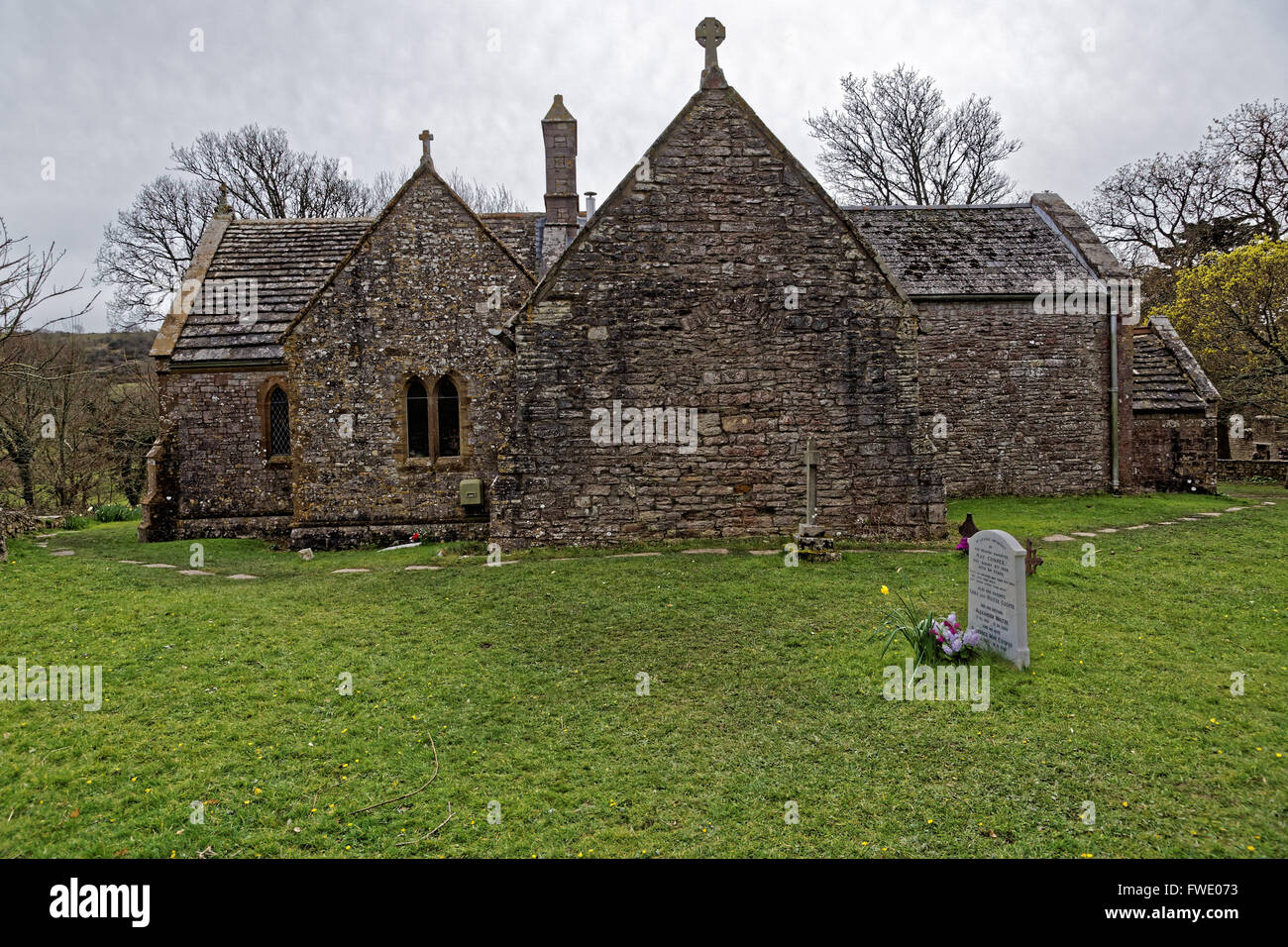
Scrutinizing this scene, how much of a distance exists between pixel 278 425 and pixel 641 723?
14993 millimetres

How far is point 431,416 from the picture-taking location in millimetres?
15102

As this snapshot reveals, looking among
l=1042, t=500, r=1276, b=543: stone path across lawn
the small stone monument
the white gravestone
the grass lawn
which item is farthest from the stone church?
the white gravestone

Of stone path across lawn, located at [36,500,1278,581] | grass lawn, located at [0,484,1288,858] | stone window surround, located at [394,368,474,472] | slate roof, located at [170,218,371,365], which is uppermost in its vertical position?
slate roof, located at [170,218,371,365]

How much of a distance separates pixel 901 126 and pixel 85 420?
1440 inches

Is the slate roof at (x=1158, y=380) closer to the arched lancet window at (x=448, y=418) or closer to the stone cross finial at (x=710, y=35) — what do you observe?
the stone cross finial at (x=710, y=35)

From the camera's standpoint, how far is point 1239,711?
536 cm

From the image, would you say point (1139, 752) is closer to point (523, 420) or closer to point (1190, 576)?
point (1190, 576)

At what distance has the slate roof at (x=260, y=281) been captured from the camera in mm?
16734

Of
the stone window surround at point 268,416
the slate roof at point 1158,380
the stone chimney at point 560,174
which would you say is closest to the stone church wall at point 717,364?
the stone chimney at point 560,174

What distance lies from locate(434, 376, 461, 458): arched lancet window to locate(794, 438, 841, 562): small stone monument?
8.12 m

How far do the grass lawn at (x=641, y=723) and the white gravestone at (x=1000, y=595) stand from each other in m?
0.32

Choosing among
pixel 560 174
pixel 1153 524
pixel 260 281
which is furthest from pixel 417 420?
pixel 1153 524

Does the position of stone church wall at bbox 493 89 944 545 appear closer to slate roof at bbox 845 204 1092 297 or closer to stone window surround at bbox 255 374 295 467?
slate roof at bbox 845 204 1092 297

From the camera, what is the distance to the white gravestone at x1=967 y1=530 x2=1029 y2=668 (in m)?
6.34
